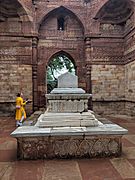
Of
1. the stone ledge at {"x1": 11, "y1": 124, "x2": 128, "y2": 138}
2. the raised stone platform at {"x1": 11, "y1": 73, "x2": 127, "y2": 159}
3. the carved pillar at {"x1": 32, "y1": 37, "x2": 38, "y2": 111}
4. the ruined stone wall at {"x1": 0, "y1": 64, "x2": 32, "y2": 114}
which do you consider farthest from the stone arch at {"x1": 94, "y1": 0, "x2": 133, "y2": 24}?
the raised stone platform at {"x1": 11, "y1": 73, "x2": 127, "y2": 159}

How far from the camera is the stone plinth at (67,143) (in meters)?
3.71

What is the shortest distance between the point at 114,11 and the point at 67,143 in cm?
1015

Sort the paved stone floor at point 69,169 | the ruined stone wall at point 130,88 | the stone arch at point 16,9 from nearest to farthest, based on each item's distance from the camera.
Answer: the paved stone floor at point 69,169 < the ruined stone wall at point 130,88 < the stone arch at point 16,9

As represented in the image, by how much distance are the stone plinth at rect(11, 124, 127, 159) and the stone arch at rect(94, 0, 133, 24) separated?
29.8ft

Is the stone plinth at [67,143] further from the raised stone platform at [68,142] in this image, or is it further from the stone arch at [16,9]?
the stone arch at [16,9]

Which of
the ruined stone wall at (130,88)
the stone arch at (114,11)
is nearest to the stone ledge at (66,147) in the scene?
the ruined stone wall at (130,88)

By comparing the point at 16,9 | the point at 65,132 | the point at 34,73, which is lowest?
the point at 65,132

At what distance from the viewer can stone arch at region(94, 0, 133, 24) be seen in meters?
10.8

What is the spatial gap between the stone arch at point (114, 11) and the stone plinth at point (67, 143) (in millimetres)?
9072

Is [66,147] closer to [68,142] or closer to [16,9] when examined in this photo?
[68,142]

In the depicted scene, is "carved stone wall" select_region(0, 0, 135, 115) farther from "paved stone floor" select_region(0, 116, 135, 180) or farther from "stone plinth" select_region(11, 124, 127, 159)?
"paved stone floor" select_region(0, 116, 135, 180)

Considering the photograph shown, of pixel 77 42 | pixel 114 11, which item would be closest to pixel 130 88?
pixel 77 42

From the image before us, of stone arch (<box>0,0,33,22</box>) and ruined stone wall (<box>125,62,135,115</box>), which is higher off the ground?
stone arch (<box>0,0,33,22</box>)

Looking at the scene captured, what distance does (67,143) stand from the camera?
12.3 ft
